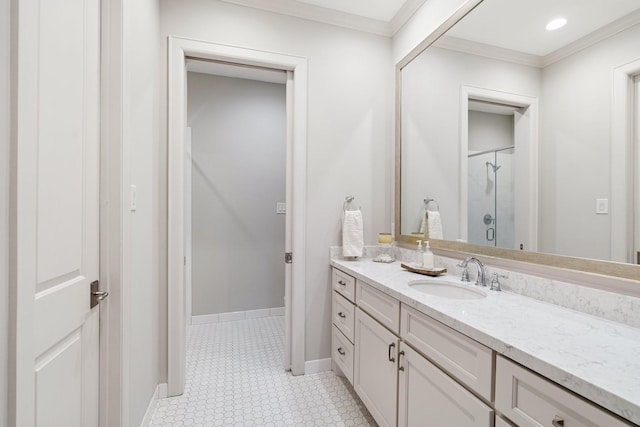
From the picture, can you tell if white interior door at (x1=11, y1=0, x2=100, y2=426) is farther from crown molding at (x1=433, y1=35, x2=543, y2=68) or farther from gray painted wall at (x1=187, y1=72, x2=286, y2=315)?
gray painted wall at (x1=187, y1=72, x2=286, y2=315)

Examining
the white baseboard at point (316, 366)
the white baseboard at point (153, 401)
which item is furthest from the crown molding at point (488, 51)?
the white baseboard at point (153, 401)

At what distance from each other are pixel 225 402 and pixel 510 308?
5.48ft

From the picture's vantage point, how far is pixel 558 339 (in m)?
0.83

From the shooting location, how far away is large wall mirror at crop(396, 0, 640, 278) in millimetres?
1016

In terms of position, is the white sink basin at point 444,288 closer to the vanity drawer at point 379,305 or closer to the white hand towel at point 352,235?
the vanity drawer at point 379,305

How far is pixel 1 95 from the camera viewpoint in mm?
627

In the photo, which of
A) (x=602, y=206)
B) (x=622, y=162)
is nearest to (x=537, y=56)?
(x=622, y=162)

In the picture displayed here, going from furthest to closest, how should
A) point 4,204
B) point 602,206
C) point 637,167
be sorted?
point 602,206 → point 637,167 → point 4,204

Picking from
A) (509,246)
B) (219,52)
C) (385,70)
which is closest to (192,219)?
(219,52)

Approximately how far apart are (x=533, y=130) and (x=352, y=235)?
3.94 feet

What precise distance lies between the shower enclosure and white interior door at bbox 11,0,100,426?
5.83ft

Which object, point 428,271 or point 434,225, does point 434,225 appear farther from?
point 428,271

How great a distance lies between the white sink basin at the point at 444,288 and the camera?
146 centimetres

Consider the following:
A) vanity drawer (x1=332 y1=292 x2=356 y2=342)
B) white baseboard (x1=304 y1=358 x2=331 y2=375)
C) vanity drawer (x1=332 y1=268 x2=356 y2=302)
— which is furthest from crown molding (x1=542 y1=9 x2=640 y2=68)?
white baseboard (x1=304 y1=358 x2=331 y2=375)
